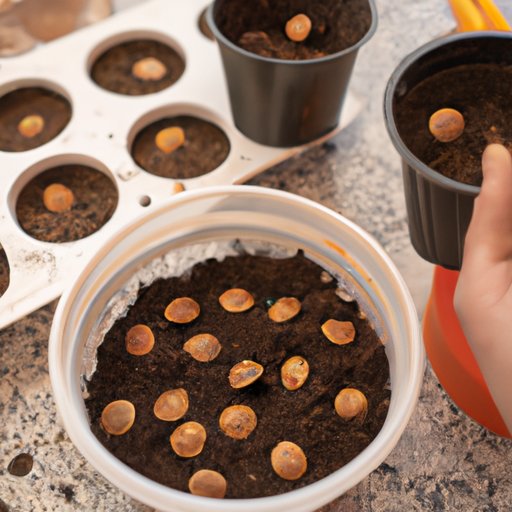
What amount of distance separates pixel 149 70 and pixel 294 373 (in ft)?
1.50

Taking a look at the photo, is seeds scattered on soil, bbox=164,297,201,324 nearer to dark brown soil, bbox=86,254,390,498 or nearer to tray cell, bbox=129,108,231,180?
dark brown soil, bbox=86,254,390,498

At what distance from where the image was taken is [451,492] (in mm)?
549

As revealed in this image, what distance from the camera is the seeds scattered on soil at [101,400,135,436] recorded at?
507 mm

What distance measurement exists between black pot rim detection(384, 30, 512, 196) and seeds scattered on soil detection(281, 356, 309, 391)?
0.19 m

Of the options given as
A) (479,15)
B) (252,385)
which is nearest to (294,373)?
(252,385)

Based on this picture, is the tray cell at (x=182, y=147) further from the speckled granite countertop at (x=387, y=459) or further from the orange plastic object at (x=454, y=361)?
the orange plastic object at (x=454, y=361)

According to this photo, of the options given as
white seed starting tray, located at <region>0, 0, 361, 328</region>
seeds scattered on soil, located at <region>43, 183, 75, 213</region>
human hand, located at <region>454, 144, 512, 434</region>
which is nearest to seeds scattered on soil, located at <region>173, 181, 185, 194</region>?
white seed starting tray, located at <region>0, 0, 361, 328</region>

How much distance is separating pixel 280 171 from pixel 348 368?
29 centimetres

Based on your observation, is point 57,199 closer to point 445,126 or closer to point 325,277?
point 325,277

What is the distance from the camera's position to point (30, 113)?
771 millimetres

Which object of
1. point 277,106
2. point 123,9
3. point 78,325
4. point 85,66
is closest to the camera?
point 78,325

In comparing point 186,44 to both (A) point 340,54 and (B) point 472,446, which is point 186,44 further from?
(B) point 472,446

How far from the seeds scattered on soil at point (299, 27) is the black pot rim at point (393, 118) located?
205mm

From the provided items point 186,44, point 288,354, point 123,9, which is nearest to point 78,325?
point 288,354
